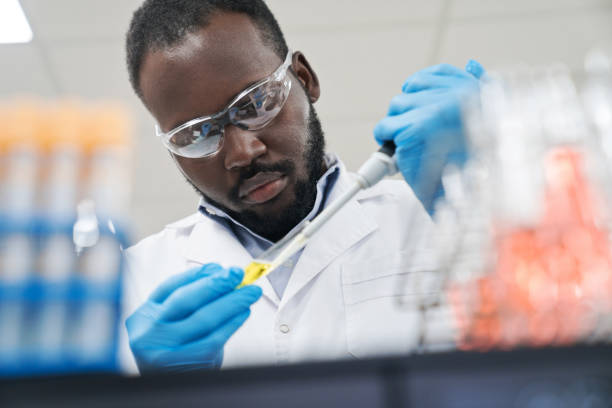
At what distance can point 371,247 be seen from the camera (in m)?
1.39

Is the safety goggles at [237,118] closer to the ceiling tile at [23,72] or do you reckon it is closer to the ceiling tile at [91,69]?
the ceiling tile at [91,69]

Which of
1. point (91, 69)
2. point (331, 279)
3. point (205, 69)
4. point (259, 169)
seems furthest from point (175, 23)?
point (91, 69)

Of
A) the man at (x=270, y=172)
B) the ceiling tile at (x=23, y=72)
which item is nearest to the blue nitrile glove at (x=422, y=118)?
the man at (x=270, y=172)

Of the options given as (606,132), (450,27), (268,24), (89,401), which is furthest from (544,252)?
(450,27)

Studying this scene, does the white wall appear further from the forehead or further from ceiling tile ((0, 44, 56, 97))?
the forehead

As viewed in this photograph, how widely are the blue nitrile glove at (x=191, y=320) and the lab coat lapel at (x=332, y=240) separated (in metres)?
0.36

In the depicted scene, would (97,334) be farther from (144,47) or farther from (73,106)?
(144,47)

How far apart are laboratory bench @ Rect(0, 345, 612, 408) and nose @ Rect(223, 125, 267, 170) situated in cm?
83

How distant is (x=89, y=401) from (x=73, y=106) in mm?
332

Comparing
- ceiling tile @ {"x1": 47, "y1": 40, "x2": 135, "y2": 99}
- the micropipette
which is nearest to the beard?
the micropipette

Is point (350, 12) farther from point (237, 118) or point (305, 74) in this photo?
→ point (237, 118)

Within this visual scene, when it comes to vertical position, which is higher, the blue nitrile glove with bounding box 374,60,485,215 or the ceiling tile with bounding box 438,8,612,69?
the blue nitrile glove with bounding box 374,60,485,215

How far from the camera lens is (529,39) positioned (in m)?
2.56

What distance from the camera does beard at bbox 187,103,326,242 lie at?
1.23 m
